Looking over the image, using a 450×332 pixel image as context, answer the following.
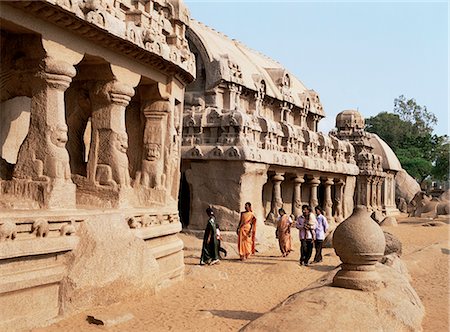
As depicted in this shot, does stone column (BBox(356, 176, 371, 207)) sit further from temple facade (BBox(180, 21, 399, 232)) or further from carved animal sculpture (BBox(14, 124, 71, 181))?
carved animal sculpture (BBox(14, 124, 71, 181))

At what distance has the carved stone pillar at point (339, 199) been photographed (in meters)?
22.5

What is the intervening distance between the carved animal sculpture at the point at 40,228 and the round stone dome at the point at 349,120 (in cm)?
2587

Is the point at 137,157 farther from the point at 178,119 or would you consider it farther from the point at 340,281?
the point at 340,281

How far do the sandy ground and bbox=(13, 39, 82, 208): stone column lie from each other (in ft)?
5.14

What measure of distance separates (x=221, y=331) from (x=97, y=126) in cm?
351

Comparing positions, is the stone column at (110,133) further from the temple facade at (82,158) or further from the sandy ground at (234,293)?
Answer: the sandy ground at (234,293)

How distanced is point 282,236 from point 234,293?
520 cm

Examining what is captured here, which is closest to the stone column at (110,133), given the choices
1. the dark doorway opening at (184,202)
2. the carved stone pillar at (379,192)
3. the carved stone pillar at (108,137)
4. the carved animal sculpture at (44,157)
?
the carved stone pillar at (108,137)

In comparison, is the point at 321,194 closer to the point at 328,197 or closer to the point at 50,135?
the point at 328,197

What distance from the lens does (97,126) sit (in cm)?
802

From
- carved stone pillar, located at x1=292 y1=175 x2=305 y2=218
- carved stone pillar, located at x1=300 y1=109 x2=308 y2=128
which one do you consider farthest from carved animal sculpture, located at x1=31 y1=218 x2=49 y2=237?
carved stone pillar, located at x1=300 y1=109 x2=308 y2=128

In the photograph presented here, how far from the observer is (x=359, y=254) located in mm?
6465

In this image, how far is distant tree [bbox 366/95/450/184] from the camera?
52.8 m

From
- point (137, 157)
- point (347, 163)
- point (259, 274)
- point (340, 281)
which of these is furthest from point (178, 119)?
point (347, 163)
